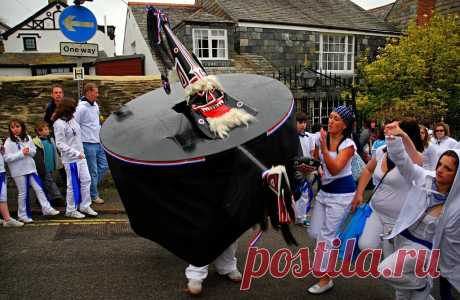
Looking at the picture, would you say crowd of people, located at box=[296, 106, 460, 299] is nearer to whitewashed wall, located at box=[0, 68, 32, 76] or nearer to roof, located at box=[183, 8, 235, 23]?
roof, located at box=[183, 8, 235, 23]

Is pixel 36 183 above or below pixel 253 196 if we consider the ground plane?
below

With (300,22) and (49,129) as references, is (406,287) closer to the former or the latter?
(49,129)

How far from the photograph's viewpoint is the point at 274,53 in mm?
15086

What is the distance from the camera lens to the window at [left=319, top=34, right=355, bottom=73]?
16.1 meters

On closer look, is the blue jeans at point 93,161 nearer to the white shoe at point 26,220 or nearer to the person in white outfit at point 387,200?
the white shoe at point 26,220

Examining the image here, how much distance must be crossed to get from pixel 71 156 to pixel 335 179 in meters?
3.51

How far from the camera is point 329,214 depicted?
3.12 metres

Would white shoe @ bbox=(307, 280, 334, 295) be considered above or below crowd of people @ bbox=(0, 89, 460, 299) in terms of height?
below

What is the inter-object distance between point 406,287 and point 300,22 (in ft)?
47.5

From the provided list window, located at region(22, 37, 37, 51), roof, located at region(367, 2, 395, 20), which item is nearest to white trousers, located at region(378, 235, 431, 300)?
roof, located at region(367, 2, 395, 20)

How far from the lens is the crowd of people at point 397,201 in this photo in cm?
246

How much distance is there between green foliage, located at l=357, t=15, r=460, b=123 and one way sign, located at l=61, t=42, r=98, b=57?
7.56m

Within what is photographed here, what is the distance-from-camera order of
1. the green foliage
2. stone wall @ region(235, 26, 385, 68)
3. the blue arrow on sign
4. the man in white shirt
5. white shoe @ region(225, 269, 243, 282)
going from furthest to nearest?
stone wall @ region(235, 26, 385, 68) → the green foliage → the blue arrow on sign → the man in white shirt → white shoe @ region(225, 269, 243, 282)

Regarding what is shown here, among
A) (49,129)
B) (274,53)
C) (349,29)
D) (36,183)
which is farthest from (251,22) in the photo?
(36,183)
